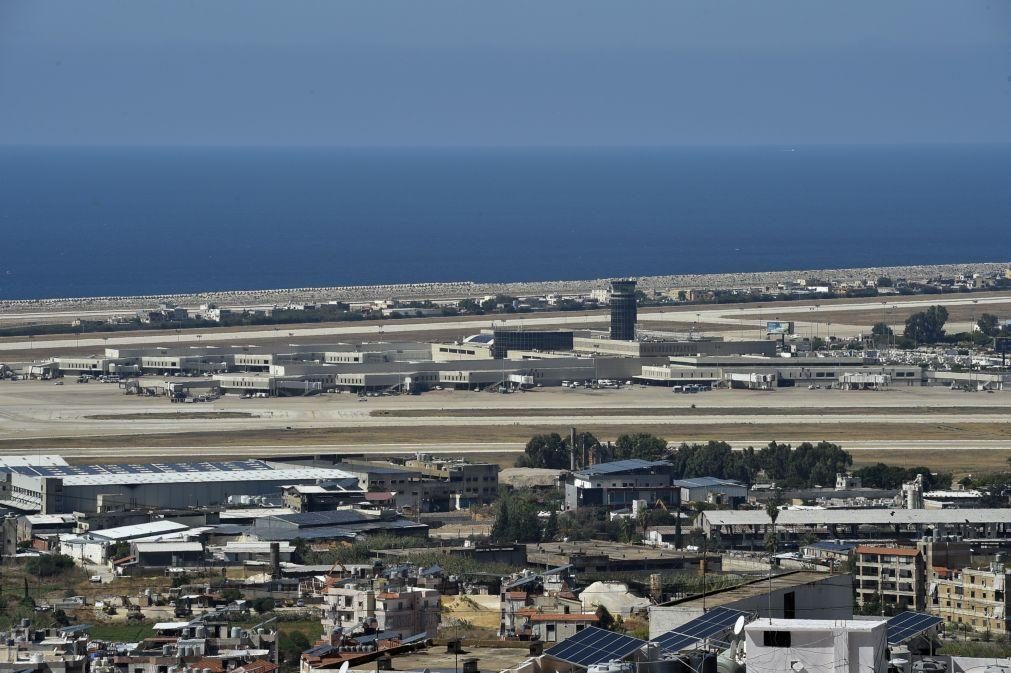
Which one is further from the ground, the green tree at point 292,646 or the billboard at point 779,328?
the billboard at point 779,328

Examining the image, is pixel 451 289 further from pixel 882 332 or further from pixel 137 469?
pixel 137 469

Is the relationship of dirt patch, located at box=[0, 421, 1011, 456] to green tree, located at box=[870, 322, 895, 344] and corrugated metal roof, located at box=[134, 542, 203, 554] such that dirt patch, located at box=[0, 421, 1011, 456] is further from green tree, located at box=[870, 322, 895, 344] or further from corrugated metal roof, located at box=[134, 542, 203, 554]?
green tree, located at box=[870, 322, 895, 344]

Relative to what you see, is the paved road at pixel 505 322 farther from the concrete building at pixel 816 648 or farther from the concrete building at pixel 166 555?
the concrete building at pixel 816 648

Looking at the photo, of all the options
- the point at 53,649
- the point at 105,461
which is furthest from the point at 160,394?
the point at 53,649

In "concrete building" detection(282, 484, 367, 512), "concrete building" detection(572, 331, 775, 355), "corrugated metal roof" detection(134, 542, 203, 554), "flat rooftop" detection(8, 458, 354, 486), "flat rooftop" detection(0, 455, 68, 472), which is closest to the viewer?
"corrugated metal roof" detection(134, 542, 203, 554)

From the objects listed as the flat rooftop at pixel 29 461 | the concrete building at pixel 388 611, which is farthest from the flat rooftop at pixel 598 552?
the flat rooftop at pixel 29 461

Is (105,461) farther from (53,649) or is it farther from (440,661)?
(440,661)

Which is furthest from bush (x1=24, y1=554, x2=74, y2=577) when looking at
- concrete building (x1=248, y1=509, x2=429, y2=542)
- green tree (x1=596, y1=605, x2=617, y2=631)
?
green tree (x1=596, y1=605, x2=617, y2=631)
